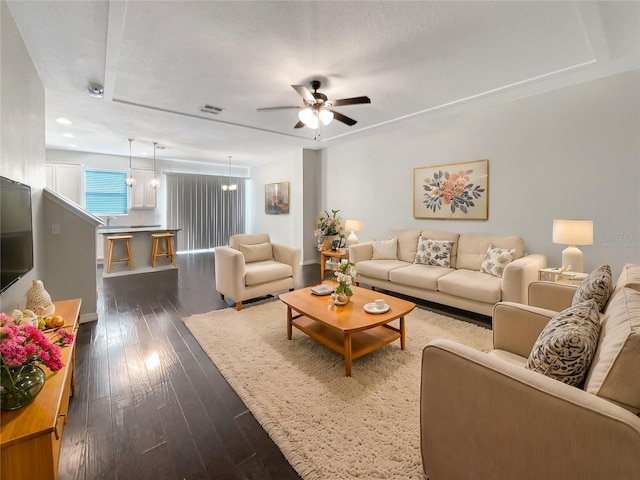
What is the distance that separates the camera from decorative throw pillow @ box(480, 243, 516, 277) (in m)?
3.34

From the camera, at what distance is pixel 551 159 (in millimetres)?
3420

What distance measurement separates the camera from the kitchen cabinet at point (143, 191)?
7414 mm

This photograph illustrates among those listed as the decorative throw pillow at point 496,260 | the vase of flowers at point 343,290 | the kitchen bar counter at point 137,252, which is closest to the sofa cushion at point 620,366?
the vase of flowers at point 343,290

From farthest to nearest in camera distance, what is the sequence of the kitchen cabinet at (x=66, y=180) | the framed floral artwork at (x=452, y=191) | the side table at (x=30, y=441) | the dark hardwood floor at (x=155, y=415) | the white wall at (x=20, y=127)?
the kitchen cabinet at (x=66, y=180) → the framed floral artwork at (x=452, y=191) → the white wall at (x=20, y=127) → the dark hardwood floor at (x=155, y=415) → the side table at (x=30, y=441)

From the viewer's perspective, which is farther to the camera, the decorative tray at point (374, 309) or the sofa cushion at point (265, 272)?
the sofa cushion at point (265, 272)

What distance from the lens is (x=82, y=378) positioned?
220 centimetres

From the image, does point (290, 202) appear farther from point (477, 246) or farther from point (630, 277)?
point (630, 277)

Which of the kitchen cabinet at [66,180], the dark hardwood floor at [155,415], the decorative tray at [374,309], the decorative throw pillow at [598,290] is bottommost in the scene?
the dark hardwood floor at [155,415]

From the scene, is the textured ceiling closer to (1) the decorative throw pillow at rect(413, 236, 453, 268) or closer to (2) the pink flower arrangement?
(1) the decorative throw pillow at rect(413, 236, 453, 268)

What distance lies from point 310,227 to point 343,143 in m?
1.97

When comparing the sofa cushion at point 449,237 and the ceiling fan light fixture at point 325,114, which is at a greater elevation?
the ceiling fan light fixture at point 325,114

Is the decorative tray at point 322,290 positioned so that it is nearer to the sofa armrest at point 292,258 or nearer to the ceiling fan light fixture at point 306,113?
the sofa armrest at point 292,258

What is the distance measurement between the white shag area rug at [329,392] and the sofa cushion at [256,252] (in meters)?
1.16

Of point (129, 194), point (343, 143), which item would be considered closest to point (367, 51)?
point (343, 143)
